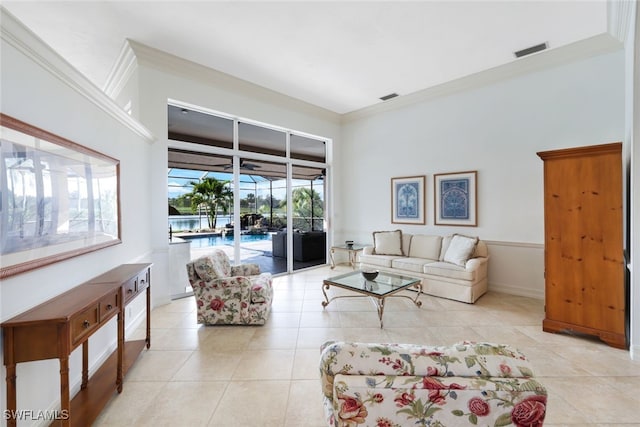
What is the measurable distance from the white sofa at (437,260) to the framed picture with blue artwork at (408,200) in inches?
14.6

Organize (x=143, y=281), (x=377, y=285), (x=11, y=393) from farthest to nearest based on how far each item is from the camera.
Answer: (x=377, y=285)
(x=143, y=281)
(x=11, y=393)

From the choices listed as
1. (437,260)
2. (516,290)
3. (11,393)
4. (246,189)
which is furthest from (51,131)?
(516,290)

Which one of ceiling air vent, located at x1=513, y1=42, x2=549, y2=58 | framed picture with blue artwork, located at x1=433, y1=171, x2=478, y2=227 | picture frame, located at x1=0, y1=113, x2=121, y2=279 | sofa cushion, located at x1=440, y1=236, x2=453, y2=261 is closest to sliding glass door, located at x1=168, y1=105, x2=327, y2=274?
picture frame, located at x1=0, y1=113, x2=121, y2=279

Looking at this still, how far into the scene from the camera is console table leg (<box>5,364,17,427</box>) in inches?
54.6

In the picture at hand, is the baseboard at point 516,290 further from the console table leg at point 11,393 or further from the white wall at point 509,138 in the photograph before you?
the console table leg at point 11,393

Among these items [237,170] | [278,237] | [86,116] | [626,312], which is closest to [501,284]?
[626,312]

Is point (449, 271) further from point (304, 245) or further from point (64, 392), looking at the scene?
point (64, 392)

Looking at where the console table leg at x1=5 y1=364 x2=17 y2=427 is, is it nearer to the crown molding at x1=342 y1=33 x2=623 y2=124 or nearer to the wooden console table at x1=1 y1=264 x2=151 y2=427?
the wooden console table at x1=1 y1=264 x2=151 y2=427

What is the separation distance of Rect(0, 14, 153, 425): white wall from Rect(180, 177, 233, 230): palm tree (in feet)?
4.96


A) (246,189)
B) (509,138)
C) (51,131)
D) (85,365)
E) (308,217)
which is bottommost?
(85,365)

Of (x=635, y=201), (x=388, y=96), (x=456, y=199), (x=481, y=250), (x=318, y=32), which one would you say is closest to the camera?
(x=635, y=201)

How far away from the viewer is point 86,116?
2307mm

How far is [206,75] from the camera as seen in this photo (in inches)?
171

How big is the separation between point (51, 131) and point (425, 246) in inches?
198
